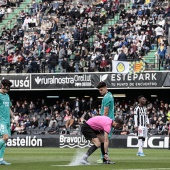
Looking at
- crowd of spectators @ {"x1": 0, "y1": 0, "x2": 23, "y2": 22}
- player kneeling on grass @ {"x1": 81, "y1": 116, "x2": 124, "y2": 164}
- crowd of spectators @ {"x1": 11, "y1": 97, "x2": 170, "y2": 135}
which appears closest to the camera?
player kneeling on grass @ {"x1": 81, "y1": 116, "x2": 124, "y2": 164}

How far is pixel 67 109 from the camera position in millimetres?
42875

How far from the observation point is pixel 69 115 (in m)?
41.9

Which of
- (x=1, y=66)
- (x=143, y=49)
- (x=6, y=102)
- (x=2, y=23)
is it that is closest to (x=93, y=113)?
(x=143, y=49)

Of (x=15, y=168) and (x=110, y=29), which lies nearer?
(x=15, y=168)

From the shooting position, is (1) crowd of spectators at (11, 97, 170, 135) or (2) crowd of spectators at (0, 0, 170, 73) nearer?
(1) crowd of spectators at (11, 97, 170, 135)

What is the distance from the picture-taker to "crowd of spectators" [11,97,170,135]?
126 ft

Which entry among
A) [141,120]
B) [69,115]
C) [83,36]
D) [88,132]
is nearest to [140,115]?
[141,120]

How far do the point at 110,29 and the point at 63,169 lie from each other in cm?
2923

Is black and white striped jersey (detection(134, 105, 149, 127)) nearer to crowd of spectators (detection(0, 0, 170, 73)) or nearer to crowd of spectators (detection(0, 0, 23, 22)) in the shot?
crowd of spectators (detection(0, 0, 170, 73))

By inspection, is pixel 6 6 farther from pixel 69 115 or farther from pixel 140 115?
pixel 140 115

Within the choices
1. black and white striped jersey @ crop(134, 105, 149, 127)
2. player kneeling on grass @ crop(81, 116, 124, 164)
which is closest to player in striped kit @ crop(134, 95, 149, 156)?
black and white striped jersey @ crop(134, 105, 149, 127)

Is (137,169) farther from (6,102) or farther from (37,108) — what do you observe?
(37,108)

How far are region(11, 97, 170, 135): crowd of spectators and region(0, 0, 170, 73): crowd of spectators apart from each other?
2367 mm

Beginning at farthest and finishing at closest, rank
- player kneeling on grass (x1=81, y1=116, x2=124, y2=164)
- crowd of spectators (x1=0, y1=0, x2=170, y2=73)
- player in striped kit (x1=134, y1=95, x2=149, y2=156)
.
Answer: crowd of spectators (x1=0, y1=0, x2=170, y2=73), player in striped kit (x1=134, y1=95, x2=149, y2=156), player kneeling on grass (x1=81, y1=116, x2=124, y2=164)
